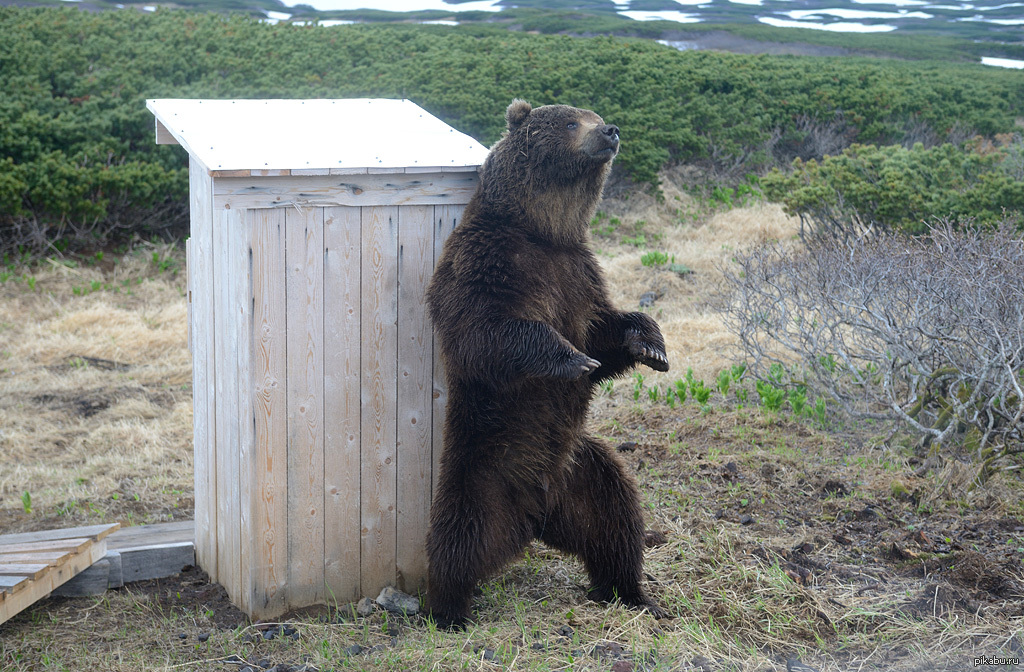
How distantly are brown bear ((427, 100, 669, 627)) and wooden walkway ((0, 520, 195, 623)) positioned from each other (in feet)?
4.68

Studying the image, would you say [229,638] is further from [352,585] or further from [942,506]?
[942,506]

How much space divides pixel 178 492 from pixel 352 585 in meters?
2.04

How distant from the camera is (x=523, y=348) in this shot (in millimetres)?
3107

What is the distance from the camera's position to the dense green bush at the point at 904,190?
752 centimetres

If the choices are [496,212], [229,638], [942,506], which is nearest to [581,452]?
[496,212]

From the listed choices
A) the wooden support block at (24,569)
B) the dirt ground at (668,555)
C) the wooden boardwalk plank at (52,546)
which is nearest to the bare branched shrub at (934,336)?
the dirt ground at (668,555)

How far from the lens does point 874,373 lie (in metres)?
6.11

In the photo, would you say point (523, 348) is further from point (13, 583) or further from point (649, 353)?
point (13, 583)

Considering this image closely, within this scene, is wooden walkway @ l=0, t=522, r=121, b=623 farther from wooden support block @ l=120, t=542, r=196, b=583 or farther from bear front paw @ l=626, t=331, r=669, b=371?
Result: bear front paw @ l=626, t=331, r=669, b=371

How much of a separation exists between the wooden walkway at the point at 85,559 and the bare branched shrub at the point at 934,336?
399 cm

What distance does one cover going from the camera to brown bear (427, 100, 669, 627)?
3.19 meters

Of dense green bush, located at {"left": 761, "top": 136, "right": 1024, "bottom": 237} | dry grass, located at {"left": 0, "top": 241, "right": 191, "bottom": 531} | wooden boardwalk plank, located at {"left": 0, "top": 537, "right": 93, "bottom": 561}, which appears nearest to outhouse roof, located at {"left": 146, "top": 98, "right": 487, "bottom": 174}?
wooden boardwalk plank, located at {"left": 0, "top": 537, "right": 93, "bottom": 561}

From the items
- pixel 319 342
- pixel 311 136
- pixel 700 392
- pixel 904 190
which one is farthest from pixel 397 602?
pixel 904 190

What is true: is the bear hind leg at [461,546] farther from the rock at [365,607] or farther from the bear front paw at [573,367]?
the bear front paw at [573,367]
